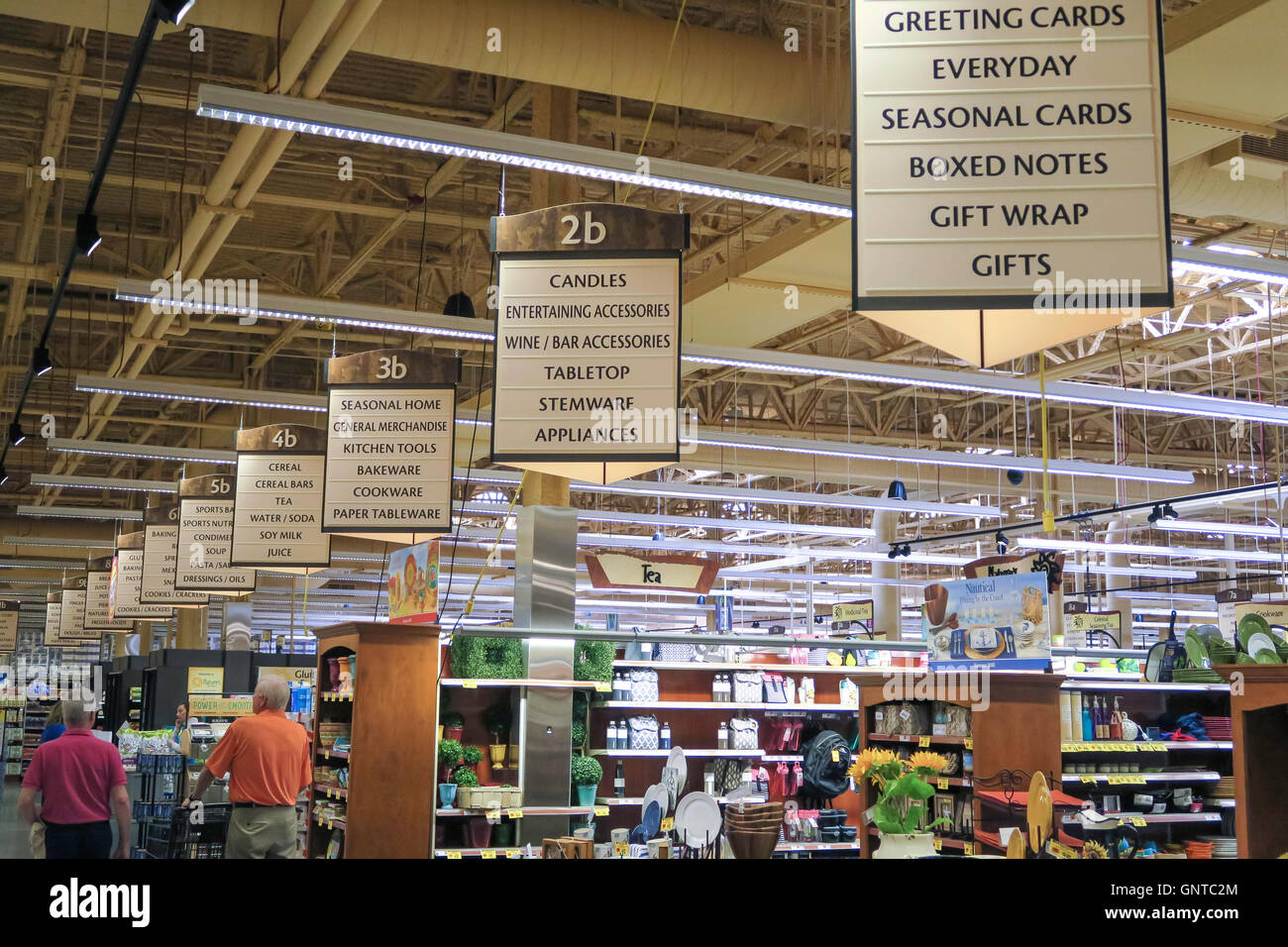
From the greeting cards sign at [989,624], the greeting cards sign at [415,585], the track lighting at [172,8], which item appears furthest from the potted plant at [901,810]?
the track lighting at [172,8]

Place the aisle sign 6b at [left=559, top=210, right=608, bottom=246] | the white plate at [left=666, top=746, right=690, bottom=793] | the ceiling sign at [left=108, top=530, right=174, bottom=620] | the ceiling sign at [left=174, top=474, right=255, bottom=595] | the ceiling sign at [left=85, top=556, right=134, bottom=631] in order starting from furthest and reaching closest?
the ceiling sign at [left=85, top=556, right=134, bottom=631], the ceiling sign at [left=108, top=530, right=174, bottom=620], the ceiling sign at [left=174, top=474, right=255, bottom=595], the white plate at [left=666, top=746, right=690, bottom=793], the aisle sign 6b at [left=559, top=210, right=608, bottom=246]

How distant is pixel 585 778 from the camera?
980 centimetres

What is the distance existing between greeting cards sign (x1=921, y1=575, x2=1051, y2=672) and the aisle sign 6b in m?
3.61

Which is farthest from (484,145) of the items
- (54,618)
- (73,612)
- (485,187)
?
(54,618)

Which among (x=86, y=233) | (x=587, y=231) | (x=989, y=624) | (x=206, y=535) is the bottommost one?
(x=989, y=624)

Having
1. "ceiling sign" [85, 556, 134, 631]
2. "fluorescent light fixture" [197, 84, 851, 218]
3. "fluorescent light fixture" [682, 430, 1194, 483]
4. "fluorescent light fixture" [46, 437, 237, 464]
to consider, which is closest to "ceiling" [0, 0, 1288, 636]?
"fluorescent light fixture" [197, 84, 851, 218]

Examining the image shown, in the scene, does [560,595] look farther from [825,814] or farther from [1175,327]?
[1175,327]

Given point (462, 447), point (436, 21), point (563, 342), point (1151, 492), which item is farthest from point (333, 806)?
point (1151, 492)

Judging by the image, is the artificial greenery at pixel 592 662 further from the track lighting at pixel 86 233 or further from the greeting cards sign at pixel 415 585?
the track lighting at pixel 86 233

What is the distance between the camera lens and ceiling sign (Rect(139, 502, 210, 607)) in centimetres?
1451

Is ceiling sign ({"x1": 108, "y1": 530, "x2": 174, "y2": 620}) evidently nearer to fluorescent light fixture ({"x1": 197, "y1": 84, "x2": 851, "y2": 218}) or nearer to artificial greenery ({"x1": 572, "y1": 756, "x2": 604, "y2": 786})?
artificial greenery ({"x1": 572, "y1": 756, "x2": 604, "y2": 786})

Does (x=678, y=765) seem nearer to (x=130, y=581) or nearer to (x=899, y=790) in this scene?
(x=899, y=790)

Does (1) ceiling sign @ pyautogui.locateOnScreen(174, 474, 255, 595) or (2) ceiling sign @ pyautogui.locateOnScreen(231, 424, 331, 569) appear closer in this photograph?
(2) ceiling sign @ pyautogui.locateOnScreen(231, 424, 331, 569)

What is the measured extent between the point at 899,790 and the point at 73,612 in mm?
20896
